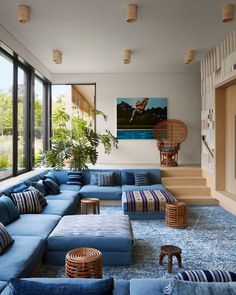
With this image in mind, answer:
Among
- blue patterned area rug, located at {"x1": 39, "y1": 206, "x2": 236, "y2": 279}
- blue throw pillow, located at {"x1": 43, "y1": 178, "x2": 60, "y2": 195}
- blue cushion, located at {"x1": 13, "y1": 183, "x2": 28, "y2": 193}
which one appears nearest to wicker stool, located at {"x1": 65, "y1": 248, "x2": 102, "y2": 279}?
blue patterned area rug, located at {"x1": 39, "y1": 206, "x2": 236, "y2": 279}

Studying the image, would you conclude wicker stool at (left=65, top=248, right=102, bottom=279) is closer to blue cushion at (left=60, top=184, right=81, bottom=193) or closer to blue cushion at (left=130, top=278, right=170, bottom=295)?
blue cushion at (left=130, top=278, right=170, bottom=295)

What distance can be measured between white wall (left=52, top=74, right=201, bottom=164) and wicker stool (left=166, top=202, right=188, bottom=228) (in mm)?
3990

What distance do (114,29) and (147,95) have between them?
143 inches

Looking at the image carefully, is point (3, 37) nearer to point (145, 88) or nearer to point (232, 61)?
point (232, 61)

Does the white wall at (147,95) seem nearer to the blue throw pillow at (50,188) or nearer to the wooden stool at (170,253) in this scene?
the blue throw pillow at (50,188)

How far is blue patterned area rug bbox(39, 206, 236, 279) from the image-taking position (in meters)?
3.16

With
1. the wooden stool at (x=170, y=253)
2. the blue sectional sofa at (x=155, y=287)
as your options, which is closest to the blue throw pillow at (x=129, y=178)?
the wooden stool at (x=170, y=253)

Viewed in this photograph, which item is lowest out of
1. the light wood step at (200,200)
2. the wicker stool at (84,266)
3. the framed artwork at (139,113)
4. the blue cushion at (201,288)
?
the light wood step at (200,200)

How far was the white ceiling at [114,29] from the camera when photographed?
13.7 ft

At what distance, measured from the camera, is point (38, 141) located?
774 cm

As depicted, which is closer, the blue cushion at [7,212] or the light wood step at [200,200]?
the blue cushion at [7,212]

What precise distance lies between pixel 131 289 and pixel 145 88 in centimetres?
717

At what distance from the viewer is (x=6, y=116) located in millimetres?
5410

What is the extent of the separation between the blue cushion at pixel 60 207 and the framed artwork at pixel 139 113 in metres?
3.83
